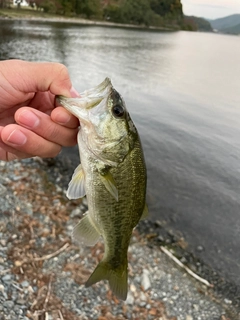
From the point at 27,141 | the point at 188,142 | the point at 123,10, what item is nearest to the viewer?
the point at 27,141

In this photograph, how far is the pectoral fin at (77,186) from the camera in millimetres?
3000

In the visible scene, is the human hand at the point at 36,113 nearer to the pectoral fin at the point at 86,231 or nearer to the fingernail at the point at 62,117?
the fingernail at the point at 62,117

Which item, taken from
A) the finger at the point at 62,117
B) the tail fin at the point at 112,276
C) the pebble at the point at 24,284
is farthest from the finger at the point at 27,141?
the pebble at the point at 24,284

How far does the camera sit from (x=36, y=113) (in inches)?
116

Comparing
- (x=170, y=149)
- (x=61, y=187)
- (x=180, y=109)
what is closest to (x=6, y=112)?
(x=61, y=187)

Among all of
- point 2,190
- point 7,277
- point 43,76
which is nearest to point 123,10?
point 2,190

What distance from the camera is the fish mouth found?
8.88 feet

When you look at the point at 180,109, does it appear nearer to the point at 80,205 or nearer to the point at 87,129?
the point at 80,205

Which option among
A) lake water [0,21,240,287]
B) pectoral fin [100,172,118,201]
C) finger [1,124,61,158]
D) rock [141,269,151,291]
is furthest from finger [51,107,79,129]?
lake water [0,21,240,287]

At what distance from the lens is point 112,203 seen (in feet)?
9.95

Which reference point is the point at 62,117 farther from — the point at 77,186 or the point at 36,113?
the point at 77,186

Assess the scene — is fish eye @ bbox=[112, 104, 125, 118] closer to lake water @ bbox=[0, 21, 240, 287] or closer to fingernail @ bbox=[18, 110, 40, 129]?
fingernail @ bbox=[18, 110, 40, 129]

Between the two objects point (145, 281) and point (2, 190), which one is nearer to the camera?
point (145, 281)

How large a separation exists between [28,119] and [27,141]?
204 millimetres
